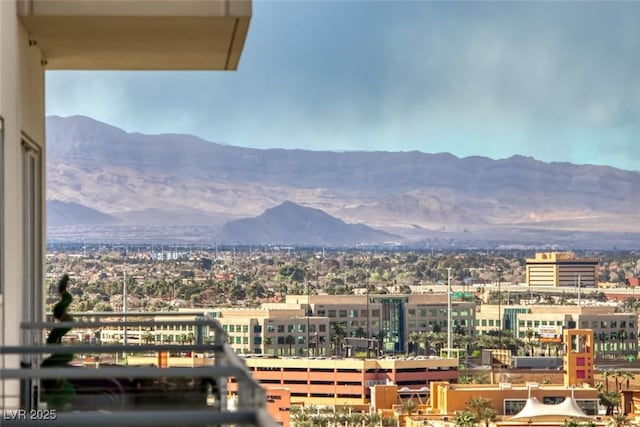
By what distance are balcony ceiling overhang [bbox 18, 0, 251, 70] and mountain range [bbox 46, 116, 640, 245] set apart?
6188 cm

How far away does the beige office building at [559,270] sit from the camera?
72.3m

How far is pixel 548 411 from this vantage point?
4553 cm

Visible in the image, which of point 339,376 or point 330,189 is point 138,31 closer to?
point 339,376

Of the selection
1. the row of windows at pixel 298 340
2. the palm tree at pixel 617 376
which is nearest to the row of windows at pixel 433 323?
the row of windows at pixel 298 340

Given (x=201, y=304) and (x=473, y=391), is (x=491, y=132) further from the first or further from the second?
(x=473, y=391)

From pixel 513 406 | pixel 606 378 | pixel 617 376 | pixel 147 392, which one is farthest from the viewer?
pixel 606 378

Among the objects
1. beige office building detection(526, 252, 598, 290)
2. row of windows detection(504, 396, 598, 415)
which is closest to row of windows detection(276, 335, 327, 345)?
row of windows detection(504, 396, 598, 415)

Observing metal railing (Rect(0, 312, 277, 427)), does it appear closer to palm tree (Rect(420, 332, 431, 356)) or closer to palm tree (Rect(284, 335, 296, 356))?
palm tree (Rect(284, 335, 296, 356))

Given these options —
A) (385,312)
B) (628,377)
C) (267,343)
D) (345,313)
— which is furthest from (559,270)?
(267,343)

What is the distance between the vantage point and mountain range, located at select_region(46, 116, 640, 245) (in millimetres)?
71500

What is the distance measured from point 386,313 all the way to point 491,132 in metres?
28.6

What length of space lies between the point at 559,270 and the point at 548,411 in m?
28.1

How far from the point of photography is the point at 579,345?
189 ft

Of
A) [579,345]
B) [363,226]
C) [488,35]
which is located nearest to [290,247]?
[363,226]
